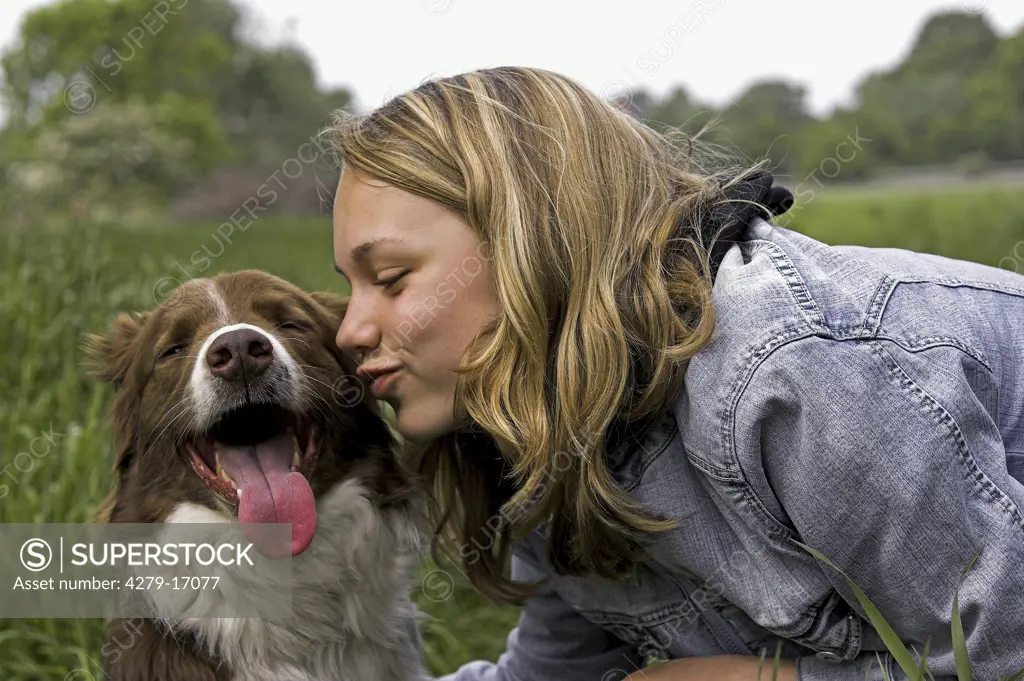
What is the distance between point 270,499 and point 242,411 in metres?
0.28

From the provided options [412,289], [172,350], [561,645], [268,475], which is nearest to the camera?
[412,289]

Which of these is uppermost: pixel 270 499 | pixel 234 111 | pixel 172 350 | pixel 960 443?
pixel 960 443

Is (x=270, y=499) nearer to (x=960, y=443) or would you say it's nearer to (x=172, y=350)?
(x=172, y=350)

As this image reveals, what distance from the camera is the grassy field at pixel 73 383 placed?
3.18 meters

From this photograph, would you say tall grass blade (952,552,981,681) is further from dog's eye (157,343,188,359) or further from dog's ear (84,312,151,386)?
dog's ear (84,312,151,386)

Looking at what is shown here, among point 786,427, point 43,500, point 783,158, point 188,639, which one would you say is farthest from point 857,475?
point 43,500

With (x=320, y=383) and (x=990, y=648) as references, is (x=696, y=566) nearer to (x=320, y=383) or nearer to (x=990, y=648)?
(x=990, y=648)

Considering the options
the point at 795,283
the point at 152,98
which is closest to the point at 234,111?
the point at 152,98

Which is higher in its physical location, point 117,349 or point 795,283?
point 795,283

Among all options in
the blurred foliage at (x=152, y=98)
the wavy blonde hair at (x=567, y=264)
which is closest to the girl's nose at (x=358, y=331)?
the wavy blonde hair at (x=567, y=264)

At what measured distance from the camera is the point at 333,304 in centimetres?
276

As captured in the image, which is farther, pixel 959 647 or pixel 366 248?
pixel 366 248

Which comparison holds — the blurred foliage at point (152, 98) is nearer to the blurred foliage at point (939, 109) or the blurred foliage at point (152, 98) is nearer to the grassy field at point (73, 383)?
the blurred foliage at point (939, 109)

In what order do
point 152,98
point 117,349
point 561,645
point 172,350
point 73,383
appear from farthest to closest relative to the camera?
point 152,98 < point 73,383 < point 561,645 < point 117,349 < point 172,350
